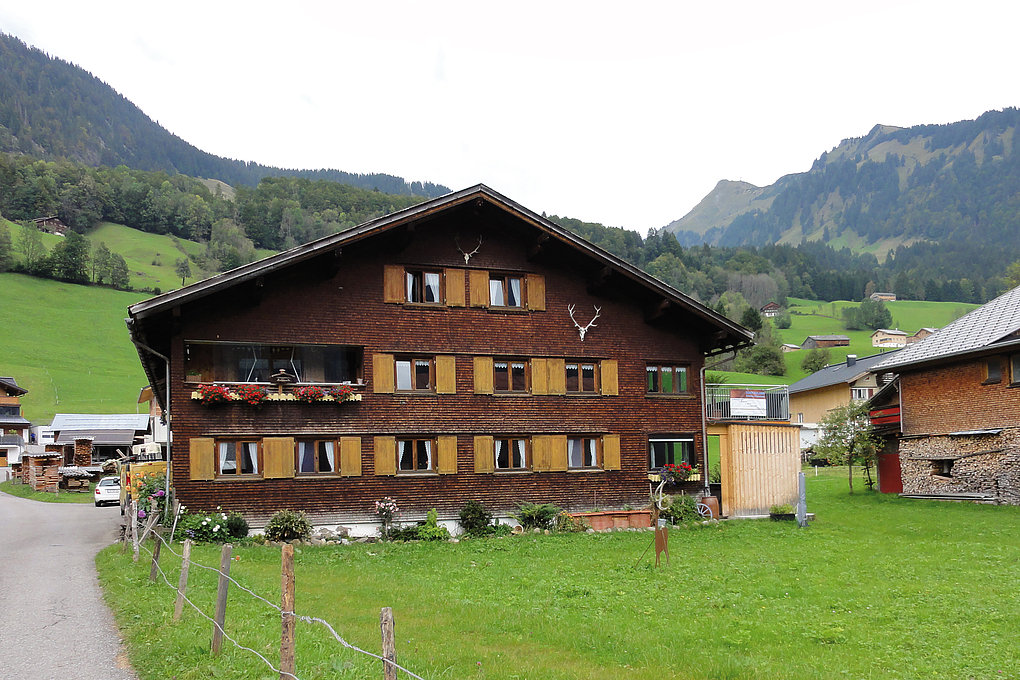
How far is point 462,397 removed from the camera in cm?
2872

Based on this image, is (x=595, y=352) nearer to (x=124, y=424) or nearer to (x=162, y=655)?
(x=162, y=655)

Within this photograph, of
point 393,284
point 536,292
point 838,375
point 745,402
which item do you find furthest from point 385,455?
point 838,375

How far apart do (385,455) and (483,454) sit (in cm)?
323

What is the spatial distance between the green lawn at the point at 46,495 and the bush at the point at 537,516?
3280 centimetres

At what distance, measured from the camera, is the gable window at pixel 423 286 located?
28750 mm

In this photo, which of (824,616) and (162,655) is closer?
(162,655)

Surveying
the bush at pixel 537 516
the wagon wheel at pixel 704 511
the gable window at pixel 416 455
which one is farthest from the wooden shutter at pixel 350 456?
the wagon wheel at pixel 704 511

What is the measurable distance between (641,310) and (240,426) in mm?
14074

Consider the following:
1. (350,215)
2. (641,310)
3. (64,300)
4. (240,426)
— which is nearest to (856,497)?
(641,310)

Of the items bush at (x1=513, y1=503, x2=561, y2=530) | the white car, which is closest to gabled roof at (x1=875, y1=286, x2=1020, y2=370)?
bush at (x1=513, y1=503, x2=561, y2=530)

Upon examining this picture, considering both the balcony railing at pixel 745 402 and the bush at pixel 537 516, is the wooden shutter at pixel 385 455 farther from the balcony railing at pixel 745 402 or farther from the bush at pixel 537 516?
the balcony railing at pixel 745 402

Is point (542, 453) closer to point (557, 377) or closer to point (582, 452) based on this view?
point (582, 452)

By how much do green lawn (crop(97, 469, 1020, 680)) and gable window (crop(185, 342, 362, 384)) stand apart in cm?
552

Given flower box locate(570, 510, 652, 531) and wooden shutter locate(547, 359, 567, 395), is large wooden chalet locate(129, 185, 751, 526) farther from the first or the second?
flower box locate(570, 510, 652, 531)
